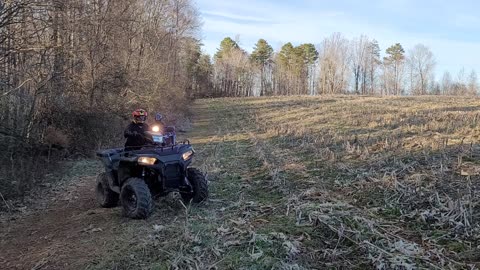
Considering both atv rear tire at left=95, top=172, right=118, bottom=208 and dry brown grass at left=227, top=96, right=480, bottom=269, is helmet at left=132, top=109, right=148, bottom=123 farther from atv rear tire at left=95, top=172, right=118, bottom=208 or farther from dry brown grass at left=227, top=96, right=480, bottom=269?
dry brown grass at left=227, top=96, right=480, bottom=269

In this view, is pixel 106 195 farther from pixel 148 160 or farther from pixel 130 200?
pixel 148 160

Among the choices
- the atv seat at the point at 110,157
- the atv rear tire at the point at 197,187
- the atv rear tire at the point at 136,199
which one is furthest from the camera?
the atv seat at the point at 110,157

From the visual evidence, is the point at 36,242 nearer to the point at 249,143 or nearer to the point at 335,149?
the point at 335,149

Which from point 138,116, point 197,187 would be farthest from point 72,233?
point 138,116

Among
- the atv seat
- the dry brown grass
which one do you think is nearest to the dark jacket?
the atv seat

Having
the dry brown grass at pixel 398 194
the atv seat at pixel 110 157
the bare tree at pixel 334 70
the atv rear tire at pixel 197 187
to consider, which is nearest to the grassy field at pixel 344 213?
the dry brown grass at pixel 398 194

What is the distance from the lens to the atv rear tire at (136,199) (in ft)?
22.3

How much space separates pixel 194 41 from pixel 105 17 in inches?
888

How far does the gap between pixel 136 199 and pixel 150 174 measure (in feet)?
1.87

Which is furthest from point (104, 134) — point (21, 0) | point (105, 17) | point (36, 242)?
point (36, 242)

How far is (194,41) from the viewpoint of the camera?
3959cm

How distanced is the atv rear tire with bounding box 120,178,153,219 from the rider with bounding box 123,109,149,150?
2.84 feet

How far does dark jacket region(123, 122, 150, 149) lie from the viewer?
25.2 feet

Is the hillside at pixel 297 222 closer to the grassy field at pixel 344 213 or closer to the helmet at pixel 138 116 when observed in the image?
the grassy field at pixel 344 213
